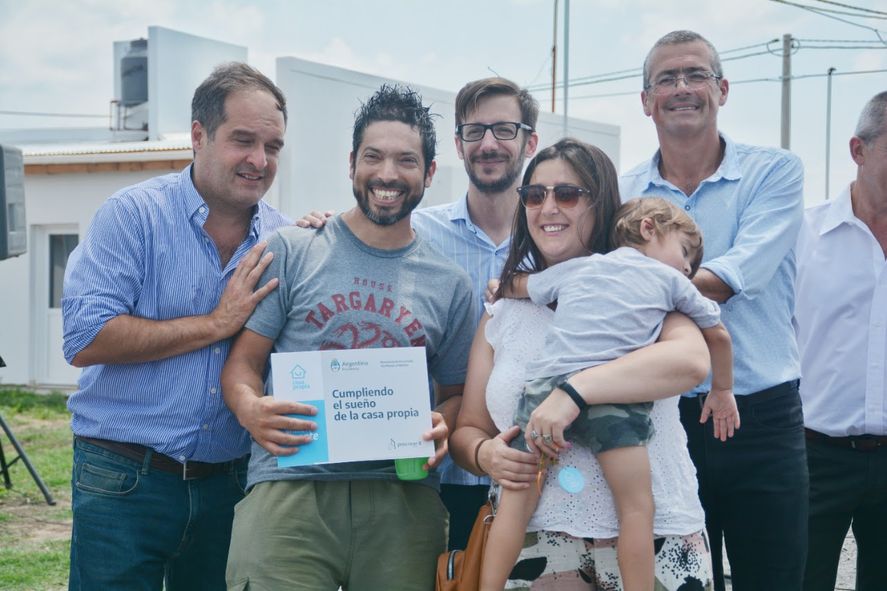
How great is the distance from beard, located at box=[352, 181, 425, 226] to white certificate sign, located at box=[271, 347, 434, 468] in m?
0.46

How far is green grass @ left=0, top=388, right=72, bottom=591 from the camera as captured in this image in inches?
260

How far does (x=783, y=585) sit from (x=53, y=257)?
1620 centimetres

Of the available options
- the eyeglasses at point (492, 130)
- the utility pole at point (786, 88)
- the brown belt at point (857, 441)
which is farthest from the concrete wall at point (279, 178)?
the utility pole at point (786, 88)

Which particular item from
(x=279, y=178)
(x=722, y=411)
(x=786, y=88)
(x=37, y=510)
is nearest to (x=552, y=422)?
(x=722, y=411)

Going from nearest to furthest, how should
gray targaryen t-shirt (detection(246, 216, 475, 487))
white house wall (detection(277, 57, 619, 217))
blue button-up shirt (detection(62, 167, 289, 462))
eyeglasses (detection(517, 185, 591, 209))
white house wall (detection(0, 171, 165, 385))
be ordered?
eyeglasses (detection(517, 185, 591, 209)), gray targaryen t-shirt (detection(246, 216, 475, 487)), blue button-up shirt (detection(62, 167, 289, 462)), white house wall (detection(277, 57, 619, 217)), white house wall (detection(0, 171, 165, 385))

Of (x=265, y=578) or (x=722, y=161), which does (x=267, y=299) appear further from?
(x=722, y=161)

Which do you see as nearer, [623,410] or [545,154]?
[623,410]

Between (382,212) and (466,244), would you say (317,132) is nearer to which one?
(466,244)

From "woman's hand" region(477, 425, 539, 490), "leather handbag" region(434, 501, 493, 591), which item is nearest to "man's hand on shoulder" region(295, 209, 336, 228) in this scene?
"woman's hand" region(477, 425, 539, 490)

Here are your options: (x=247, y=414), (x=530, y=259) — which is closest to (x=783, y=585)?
(x=530, y=259)

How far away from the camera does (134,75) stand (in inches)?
784

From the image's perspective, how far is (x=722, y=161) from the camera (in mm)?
3586

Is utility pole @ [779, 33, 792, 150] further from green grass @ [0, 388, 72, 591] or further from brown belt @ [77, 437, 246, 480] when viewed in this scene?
brown belt @ [77, 437, 246, 480]

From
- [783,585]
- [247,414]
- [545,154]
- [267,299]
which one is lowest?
[783,585]
